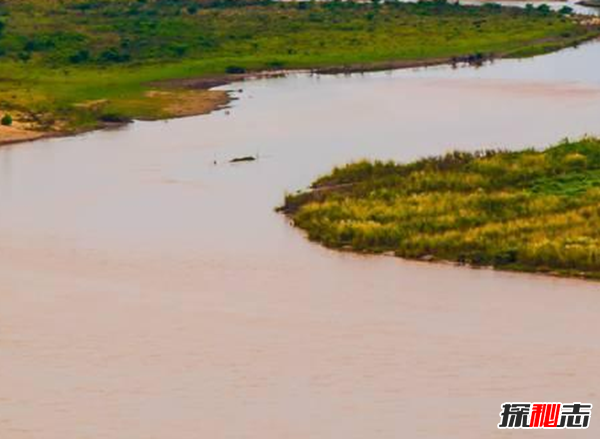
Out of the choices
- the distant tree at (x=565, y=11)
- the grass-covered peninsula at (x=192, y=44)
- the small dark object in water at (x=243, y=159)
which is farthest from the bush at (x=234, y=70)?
the distant tree at (x=565, y=11)

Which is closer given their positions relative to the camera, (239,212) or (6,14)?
(239,212)

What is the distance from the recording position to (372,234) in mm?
32812

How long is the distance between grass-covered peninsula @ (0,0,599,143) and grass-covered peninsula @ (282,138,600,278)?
1436 centimetres

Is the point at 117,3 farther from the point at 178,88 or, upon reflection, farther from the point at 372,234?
the point at 372,234

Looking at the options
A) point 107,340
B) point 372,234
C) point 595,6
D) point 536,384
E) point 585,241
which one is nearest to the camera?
point 536,384

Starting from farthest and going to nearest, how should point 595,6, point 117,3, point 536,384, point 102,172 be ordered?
point 595,6
point 117,3
point 102,172
point 536,384

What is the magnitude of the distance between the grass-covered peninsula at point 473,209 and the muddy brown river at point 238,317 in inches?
24.7

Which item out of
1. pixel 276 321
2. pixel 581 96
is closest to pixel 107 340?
pixel 276 321

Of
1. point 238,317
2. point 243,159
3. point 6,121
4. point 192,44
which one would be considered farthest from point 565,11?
point 238,317

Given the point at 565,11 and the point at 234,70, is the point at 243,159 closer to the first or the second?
the point at 234,70

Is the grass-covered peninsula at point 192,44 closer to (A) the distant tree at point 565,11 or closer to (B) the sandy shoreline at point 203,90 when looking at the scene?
(B) the sandy shoreline at point 203,90

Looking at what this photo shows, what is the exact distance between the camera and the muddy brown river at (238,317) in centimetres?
2277

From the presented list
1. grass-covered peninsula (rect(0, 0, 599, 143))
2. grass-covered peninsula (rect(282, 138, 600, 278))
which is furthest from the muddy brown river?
grass-covered peninsula (rect(0, 0, 599, 143))

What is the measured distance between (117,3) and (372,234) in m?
54.7
